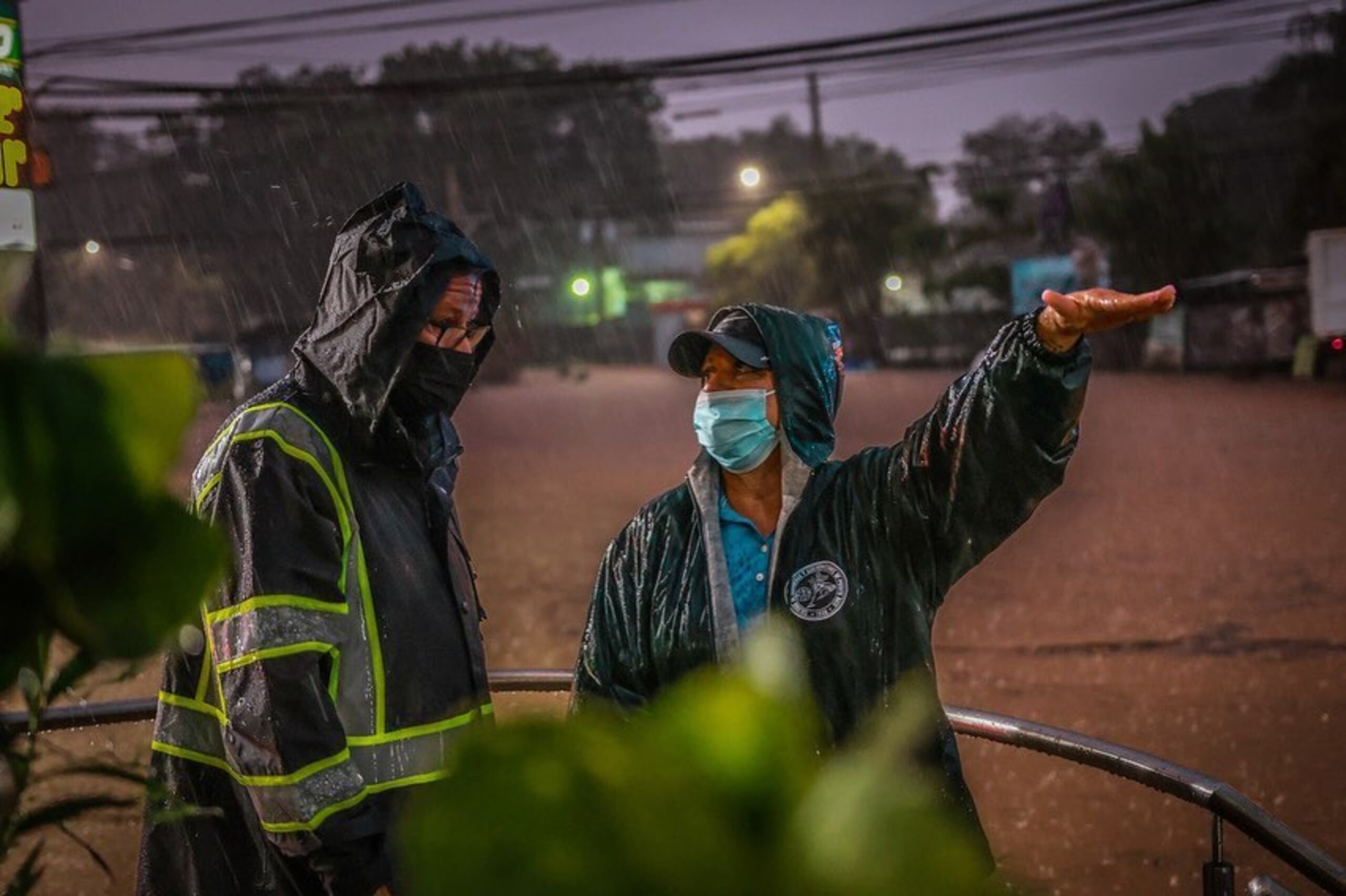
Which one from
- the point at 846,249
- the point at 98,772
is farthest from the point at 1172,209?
the point at 98,772

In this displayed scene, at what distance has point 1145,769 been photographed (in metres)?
2.88

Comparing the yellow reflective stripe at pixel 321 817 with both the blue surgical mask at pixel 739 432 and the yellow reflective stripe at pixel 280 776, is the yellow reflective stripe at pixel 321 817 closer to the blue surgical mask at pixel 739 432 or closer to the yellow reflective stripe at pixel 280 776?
the yellow reflective stripe at pixel 280 776

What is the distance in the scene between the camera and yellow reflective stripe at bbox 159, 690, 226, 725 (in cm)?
285

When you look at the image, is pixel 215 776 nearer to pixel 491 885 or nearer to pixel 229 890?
pixel 229 890

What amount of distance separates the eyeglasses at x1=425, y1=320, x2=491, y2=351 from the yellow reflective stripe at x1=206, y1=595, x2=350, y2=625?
2.12 feet

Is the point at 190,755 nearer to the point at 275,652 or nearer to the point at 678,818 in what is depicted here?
the point at 275,652

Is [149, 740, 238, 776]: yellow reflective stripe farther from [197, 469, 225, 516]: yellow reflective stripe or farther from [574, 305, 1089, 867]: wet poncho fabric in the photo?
[574, 305, 1089, 867]: wet poncho fabric

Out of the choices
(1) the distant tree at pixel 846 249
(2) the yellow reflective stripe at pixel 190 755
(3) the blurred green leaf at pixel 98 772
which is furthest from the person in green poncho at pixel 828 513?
(1) the distant tree at pixel 846 249

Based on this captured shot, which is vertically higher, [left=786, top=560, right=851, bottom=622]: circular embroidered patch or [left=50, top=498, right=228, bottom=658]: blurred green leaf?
[left=50, top=498, right=228, bottom=658]: blurred green leaf

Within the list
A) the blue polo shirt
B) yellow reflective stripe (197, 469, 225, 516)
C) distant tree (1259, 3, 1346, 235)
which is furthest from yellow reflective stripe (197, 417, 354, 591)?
distant tree (1259, 3, 1346, 235)

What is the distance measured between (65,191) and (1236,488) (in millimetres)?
66512

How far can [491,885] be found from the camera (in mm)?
439

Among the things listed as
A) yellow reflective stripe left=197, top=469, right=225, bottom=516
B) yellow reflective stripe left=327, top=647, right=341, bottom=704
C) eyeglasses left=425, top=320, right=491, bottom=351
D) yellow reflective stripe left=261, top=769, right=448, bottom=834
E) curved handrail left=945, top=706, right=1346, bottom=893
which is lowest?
curved handrail left=945, top=706, right=1346, bottom=893

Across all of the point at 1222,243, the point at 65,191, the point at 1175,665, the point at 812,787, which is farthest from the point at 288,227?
the point at 65,191
